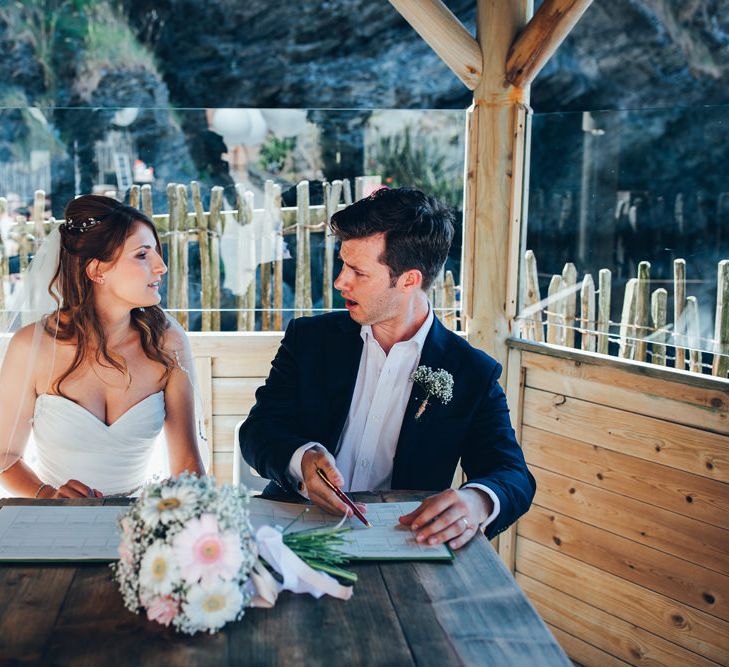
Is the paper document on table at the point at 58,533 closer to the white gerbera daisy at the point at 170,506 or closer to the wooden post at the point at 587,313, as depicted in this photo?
the white gerbera daisy at the point at 170,506

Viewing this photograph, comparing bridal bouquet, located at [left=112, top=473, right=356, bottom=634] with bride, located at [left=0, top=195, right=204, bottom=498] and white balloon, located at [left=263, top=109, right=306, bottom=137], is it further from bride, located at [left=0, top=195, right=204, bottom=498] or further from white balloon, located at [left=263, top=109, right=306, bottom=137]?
white balloon, located at [left=263, top=109, right=306, bottom=137]

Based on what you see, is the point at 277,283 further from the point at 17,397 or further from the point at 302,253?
the point at 17,397

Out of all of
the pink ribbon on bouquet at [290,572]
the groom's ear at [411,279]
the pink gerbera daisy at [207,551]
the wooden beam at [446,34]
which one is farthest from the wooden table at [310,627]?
the wooden beam at [446,34]

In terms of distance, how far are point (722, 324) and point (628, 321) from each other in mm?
377

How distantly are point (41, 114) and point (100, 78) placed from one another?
18.5ft

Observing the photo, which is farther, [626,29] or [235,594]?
[626,29]

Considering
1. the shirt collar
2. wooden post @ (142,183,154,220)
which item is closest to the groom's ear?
the shirt collar

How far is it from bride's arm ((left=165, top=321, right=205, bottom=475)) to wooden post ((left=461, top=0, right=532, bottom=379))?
1.28 meters

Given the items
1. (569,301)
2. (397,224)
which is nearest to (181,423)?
(397,224)

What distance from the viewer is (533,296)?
11.8ft

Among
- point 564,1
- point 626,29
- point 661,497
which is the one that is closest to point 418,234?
point 564,1

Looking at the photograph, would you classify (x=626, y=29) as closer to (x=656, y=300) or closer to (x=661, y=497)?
(x=656, y=300)

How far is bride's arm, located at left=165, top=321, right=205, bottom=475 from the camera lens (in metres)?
2.83

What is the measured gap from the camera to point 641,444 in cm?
309
